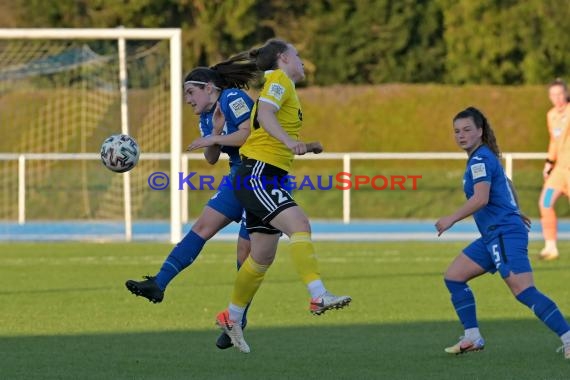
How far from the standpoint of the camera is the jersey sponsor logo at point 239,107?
30.0ft

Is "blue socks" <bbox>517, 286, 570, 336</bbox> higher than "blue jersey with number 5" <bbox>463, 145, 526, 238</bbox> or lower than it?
lower

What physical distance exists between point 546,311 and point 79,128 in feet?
58.8

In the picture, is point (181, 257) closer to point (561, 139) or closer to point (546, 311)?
point (546, 311)

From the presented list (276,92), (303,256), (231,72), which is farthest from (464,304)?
(231,72)

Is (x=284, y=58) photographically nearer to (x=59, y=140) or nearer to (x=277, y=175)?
(x=277, y=175)

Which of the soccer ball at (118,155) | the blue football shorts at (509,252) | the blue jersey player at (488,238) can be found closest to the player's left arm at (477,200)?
the blue jersey player at (488,238)

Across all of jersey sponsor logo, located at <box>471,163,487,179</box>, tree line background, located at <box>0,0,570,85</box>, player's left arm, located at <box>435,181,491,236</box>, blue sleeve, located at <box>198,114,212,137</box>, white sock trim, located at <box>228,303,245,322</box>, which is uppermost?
tree line background, located at <box>0,0,570,85</box>

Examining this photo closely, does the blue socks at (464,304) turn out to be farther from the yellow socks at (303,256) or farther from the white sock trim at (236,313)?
the white sock trim at (236,313)

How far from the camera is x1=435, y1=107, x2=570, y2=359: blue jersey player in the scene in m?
8.55

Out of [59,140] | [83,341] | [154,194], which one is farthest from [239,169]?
[59,140]

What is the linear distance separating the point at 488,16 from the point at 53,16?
11.7m

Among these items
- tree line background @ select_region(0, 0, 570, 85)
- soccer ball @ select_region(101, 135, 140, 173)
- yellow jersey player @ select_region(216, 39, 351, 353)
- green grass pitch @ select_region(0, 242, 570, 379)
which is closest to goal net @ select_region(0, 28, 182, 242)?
green grass pitch @ select_region(0, 242, 570, 379)

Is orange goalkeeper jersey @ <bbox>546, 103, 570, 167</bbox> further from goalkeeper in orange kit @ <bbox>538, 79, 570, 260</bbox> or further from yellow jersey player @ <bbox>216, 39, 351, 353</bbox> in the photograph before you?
yellow jersey player @ <bbox>216, 39, 351, 353</bbox>

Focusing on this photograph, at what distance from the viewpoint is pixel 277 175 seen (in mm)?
8570
